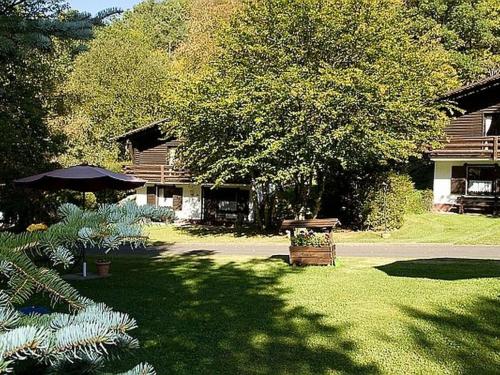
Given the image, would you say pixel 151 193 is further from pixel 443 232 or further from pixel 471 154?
pixel 471 154

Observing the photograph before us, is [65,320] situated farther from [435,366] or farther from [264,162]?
[264,162]

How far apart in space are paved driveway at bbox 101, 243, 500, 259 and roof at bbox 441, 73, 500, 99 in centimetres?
1172

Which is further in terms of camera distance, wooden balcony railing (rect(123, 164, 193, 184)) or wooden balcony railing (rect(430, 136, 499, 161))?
wooden balcony railing (rect(123, 164, 193, 184))

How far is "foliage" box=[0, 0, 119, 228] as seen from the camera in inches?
151

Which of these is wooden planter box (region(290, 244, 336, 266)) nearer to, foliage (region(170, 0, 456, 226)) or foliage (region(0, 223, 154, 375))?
foliage (region(170, 0, 456, 226))

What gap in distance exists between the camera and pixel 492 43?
36156 millimetres

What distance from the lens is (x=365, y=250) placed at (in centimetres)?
1602

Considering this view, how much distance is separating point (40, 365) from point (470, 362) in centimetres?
523

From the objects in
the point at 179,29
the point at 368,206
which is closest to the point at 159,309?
the point at 368,206

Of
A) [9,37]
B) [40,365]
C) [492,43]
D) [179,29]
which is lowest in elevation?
[40,365]

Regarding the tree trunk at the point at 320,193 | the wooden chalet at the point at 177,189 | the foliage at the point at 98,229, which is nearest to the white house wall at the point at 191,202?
the wooden chalet at the point at 177,189

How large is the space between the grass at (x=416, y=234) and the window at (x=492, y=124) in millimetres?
5454

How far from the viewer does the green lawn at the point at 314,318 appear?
568cm

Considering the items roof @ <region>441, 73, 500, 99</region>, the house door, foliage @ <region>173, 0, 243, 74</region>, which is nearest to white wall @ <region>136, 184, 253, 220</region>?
the house door
